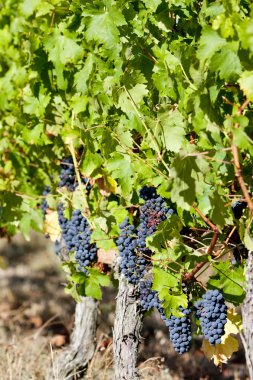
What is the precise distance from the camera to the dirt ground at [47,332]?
446 cm

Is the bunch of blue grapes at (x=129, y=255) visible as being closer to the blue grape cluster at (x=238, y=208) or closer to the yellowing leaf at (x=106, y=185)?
the yellowing leaf at (x=106, y=185)

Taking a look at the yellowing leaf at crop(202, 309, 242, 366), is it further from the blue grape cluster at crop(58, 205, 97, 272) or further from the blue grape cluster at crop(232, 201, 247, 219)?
the blue grape cluster at crop(58, 205, 97, 272)

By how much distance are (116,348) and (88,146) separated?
1.06 m

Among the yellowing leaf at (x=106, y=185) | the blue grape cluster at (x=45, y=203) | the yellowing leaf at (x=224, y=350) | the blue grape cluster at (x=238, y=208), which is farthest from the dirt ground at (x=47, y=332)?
the blue grape cluster at (x=238, y=208)

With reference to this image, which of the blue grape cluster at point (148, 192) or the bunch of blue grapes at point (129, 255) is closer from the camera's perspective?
the blue grape cluster at point (148, 192)

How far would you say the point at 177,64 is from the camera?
2756 millimetres

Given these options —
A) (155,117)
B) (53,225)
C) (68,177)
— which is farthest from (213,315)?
(53,225)

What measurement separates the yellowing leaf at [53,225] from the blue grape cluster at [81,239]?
407 millimetres

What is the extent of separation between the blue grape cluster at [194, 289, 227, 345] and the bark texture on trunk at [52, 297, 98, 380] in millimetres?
1604

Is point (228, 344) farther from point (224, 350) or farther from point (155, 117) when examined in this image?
point (155, 117)

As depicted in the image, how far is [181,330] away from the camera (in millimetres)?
3133

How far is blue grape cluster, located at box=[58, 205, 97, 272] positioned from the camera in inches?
147

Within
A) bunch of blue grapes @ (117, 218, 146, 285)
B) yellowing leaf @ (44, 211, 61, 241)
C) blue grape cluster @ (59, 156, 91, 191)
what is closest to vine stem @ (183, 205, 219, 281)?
bunch of blue grapes @ (117, 218, 146, 285)

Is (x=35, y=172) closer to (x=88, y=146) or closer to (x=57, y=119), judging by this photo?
Result: (x=57, y=119)
